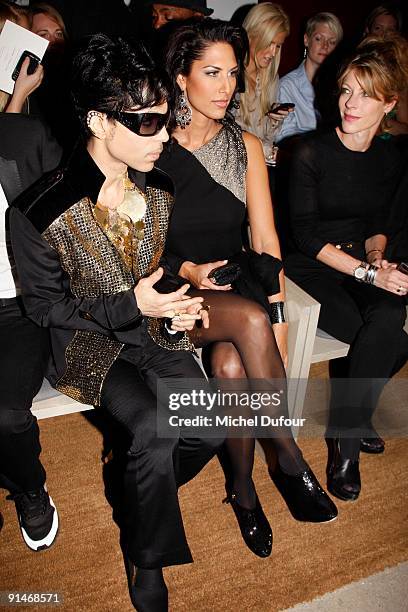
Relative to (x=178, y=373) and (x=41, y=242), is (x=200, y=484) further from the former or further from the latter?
(x=41, y=242)

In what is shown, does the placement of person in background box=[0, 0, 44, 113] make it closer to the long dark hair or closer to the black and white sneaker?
the long dark hair

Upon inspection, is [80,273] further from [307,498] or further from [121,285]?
[307,498]

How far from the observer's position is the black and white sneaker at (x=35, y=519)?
2.03 meters

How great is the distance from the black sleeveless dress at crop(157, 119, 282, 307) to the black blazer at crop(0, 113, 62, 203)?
0.44m

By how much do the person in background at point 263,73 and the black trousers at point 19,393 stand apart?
195 centimetres

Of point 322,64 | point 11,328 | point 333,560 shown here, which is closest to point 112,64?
point 11,328

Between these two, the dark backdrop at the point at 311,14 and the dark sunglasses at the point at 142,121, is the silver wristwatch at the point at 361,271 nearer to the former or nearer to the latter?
the dark sunglasses at the point at 142,121

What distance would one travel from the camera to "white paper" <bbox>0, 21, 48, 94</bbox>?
2.22 m

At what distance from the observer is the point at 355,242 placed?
2586 mm

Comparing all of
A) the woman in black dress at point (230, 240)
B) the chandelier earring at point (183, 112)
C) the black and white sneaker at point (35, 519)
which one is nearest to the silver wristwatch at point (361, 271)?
the woman in black dress at point (230, 240)

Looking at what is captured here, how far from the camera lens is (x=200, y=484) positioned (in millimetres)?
2367

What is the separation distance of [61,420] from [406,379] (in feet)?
5.74

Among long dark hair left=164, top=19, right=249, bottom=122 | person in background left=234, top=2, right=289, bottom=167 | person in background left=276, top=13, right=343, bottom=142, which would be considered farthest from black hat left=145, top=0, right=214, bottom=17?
long dark hair left=164, top=19, right=249, bottom=122

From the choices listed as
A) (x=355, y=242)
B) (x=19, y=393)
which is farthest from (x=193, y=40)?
(x=19, y=393)
